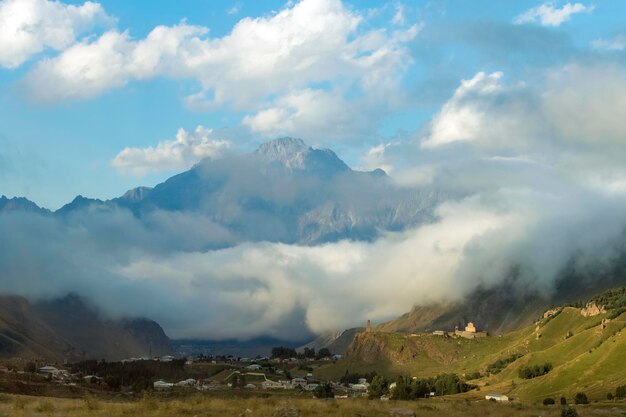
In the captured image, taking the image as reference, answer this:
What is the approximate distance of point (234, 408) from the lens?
38562mm

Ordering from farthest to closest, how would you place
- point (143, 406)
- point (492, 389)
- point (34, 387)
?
point (492, 389) → point (34, 387) → point (143, 406)

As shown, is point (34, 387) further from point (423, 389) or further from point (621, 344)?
point (621, 344)

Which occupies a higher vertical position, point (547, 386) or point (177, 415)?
point (177, 415)

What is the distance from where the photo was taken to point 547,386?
516ft

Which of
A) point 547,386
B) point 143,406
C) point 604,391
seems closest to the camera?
point 143,406

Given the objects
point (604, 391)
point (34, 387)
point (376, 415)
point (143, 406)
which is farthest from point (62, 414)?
point (604, 391)

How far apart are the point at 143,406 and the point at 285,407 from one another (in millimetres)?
8237

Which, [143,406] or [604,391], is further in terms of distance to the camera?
[604,391]

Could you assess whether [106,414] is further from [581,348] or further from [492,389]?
[581,348]

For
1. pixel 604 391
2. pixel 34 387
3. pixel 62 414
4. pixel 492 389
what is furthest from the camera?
pixel 492 389

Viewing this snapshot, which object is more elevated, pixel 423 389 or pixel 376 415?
pixel 376 415

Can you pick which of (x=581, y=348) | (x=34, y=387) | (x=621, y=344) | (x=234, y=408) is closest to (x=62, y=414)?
(x=234, y=408)

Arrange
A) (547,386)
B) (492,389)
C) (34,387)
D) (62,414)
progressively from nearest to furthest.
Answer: (62,414) < (34,387) < (547,386) < (492,389)

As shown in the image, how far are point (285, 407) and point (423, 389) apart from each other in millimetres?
133960
